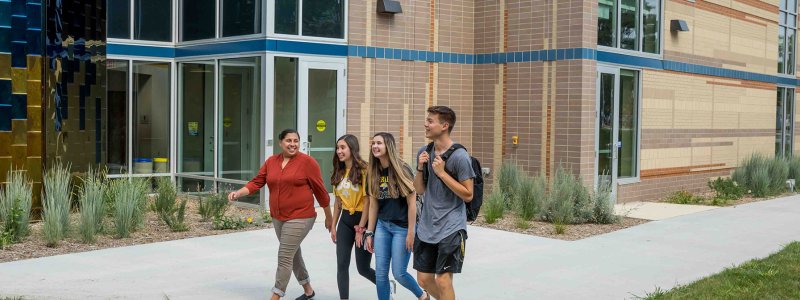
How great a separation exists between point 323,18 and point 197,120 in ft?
10.4

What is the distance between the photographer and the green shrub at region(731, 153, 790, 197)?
18.3m

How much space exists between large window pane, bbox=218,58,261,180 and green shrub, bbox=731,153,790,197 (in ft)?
34.2

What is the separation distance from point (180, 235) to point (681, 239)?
6.68 metres

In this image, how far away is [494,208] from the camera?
13359 mm

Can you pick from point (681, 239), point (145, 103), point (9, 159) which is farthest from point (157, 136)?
point (681, 239)

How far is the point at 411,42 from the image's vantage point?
16297 mm

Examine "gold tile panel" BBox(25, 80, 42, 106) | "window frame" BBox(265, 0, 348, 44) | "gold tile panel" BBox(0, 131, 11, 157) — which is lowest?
"gold tile panel" BBox(0, 131, 11, 157)

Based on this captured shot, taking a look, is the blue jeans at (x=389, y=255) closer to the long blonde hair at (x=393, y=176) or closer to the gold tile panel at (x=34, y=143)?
the long blonde hair at (x=393, y=176)

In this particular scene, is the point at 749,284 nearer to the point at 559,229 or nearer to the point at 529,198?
the point at 559,229

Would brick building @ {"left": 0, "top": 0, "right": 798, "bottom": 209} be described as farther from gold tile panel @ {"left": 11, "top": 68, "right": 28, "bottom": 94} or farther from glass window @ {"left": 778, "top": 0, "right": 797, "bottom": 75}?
glass window @ {"left": 778, "top": 0, "right": 797, "bottom": 75}

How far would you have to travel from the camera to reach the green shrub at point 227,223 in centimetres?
1212

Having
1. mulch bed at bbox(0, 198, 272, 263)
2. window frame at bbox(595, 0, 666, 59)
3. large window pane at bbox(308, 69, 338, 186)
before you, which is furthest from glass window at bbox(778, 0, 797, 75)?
mulch bed at bbox(0, 198, 272, 263)

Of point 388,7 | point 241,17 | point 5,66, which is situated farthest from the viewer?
point 388,7

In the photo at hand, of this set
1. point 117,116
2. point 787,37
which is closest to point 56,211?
point 117,116
